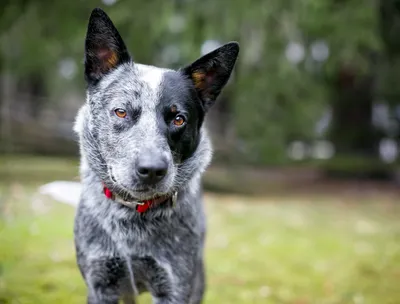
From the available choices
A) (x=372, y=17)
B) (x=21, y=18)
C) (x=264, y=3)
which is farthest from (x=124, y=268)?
(x=372, y=17)

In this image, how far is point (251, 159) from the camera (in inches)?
392

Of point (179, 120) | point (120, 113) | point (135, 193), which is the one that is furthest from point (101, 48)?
point (135, 193)

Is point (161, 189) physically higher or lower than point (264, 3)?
lower

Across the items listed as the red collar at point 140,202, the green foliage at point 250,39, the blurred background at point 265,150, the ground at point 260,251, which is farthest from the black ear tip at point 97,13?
the green foliage at point 250,39

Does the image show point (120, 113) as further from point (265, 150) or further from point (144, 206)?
point (265, 150)

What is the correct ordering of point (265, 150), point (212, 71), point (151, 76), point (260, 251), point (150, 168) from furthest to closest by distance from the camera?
point (265, 150), point (260, 251), point (212, 71), point (151, 76), point (150, 168)

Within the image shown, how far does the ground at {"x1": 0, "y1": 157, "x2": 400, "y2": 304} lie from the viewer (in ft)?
12.9

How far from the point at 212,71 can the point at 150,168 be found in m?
0.72

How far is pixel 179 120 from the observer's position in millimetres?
2412

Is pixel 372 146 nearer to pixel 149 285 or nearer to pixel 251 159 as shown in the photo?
pixel 251 159

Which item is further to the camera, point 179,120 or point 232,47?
point 232,47

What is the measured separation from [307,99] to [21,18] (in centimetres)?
562

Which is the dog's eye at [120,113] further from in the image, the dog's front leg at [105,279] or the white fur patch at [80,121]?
the dog's front leg at [105,279]

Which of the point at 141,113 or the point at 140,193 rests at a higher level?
the point at 141,113
